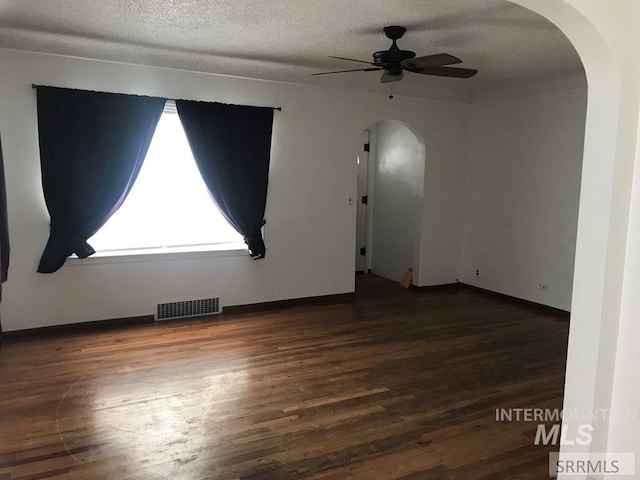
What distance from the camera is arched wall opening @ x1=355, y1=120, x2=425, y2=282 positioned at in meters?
6.32

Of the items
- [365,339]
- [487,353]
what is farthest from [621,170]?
[365,339]

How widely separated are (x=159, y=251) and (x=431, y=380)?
2.82m

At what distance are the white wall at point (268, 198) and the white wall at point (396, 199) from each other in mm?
327

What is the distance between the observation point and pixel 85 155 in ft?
14.2

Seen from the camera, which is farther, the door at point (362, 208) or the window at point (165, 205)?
the door at point (362, 208)

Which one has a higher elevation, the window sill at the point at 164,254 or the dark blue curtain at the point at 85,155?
the dark blue curtain at the point at 85,155

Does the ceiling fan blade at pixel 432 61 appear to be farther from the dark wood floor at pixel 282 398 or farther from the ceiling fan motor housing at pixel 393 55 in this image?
the dark wood floor at pixel 282 398

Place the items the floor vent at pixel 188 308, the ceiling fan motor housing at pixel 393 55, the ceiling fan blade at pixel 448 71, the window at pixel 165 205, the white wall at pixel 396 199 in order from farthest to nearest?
the white wall at pixel 396 199 < the floor vent at pixel 188 308 < the window at pixel 165 205 < the ceiling fan blade at pixel 448 71 < the ceiling fan motor housing at pixel 393 55

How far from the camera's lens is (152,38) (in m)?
3.79

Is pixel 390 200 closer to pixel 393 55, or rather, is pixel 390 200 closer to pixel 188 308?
pixel 188 308

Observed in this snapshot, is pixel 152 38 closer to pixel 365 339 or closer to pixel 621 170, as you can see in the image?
pixel 365 339

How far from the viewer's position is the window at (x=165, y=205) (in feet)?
15.3

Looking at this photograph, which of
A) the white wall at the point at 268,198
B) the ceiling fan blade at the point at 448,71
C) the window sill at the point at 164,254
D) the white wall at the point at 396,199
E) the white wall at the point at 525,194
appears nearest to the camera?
the ceiling fan blade at the point at 448,71

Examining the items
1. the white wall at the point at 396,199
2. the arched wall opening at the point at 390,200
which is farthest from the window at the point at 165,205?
the white wall at the point at 396,199
